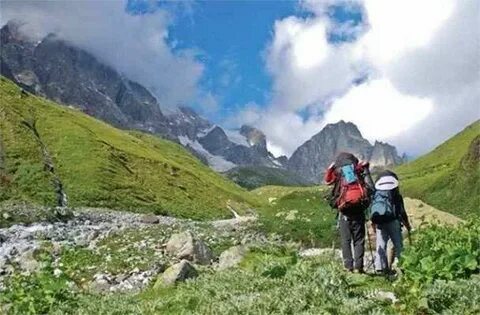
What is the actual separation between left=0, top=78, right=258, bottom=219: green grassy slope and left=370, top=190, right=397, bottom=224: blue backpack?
2470 inches

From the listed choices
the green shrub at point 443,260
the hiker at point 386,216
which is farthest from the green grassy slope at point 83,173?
the green shrub at point 443,260

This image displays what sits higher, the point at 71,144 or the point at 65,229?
the point at 71,144

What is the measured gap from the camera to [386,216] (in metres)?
19.1

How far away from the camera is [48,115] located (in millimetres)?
134625

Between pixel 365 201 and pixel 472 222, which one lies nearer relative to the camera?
pixel 365 201

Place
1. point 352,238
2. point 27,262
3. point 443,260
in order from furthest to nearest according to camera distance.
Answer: point 27,262 < point 352,238 < point 443,260

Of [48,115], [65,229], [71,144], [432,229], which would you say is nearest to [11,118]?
[71,144]

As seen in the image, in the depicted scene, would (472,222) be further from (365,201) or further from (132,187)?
(132,187)

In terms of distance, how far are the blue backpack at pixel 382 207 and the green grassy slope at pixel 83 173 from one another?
62.7 meters

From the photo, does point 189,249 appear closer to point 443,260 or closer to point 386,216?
point 386,216

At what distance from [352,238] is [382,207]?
114 centimetres

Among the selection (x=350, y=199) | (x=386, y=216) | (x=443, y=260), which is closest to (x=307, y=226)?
(x=386, y=216)

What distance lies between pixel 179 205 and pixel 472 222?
89.9m

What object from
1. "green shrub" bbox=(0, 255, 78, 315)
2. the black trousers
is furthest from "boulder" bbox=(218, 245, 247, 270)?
"green shrub" bbox=(0, 255, 78, 315)
